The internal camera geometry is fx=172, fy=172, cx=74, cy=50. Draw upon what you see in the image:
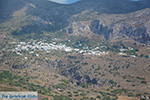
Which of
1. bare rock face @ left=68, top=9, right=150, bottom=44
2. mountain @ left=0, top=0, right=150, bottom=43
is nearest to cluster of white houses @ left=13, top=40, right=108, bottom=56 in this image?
mountain @ left=0, top=0, right=150, bottom=43

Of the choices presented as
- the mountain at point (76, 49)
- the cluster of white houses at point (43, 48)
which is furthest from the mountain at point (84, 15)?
the cluster of white houses at point (43, 48)

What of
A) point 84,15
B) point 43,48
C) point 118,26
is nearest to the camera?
point 43,48

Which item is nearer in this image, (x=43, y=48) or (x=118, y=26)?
(x=43, y=48)

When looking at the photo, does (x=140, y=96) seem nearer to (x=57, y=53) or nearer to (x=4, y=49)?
(x=57, y=53)

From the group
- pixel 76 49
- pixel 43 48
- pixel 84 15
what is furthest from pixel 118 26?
pixel 43 48

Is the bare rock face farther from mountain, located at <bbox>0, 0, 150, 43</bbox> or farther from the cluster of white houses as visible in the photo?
the cluster of white houses

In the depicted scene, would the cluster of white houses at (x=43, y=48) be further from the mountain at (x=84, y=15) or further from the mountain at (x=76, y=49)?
the mountain at (x=84, y=15)

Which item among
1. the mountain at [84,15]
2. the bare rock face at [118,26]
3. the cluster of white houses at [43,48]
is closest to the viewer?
the cluster of white houses at [43,48]

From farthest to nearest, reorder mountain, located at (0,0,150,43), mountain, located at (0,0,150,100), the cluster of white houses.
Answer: mountain, located at (0,0,150,43), the cluster of white houses, mountain, located at (0,0,150,100)

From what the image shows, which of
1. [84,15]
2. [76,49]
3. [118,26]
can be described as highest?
Answer: [84,15]

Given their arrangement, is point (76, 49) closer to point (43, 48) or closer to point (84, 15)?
point (43, 48)

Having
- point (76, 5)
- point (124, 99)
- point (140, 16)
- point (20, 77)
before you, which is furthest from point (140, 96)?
point (76, 5)
